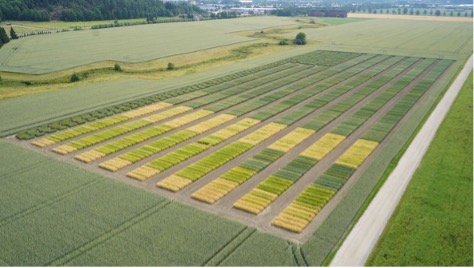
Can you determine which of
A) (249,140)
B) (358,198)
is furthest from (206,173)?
(358,198)

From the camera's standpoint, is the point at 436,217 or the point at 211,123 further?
the point at 211,123

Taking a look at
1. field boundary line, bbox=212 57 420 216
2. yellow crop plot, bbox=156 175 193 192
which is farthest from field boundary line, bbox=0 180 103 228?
field boundary line, bbox=212 57 420 216

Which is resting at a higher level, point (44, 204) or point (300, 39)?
point (300, 39)

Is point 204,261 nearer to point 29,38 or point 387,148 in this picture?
point 387,148

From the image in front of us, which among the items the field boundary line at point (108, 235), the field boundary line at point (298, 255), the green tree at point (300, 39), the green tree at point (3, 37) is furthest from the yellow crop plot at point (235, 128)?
the green tree at point (3, 37)

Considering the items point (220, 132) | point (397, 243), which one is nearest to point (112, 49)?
point (220, 132)

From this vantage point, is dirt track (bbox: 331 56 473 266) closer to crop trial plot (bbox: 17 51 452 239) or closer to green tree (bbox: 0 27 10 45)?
crop trial plot (bbox: 17 51 452 239)

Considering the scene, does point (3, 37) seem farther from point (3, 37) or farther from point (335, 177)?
point (335, 177)
